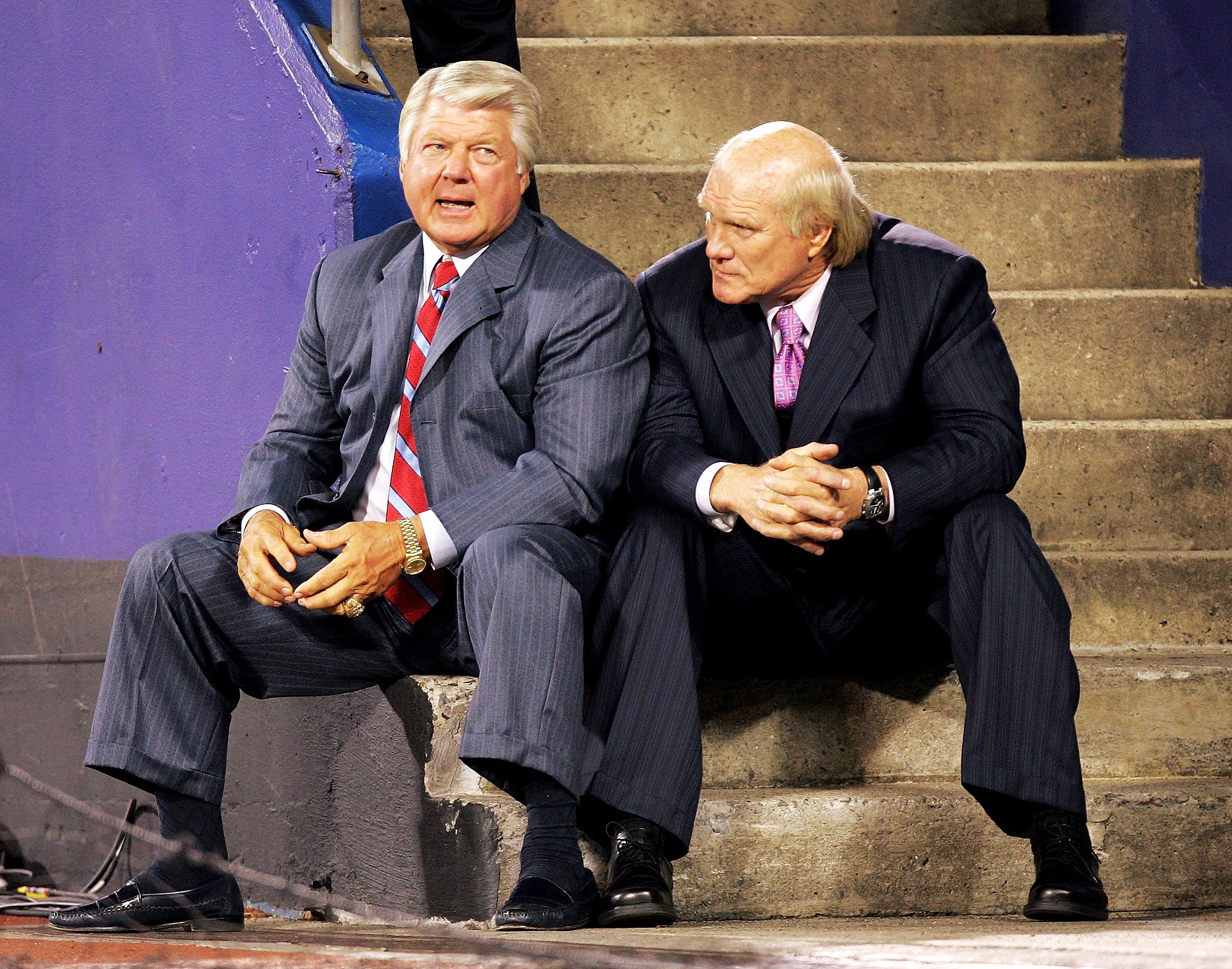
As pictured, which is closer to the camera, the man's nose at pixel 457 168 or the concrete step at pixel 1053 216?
the man's nose at pixel 457 168

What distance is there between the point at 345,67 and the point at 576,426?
36.6 inches

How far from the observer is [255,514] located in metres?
2.05

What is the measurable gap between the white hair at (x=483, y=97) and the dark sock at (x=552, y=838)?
95 cm

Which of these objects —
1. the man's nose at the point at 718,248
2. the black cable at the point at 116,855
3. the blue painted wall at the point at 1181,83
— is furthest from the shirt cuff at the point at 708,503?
the blue painted wall at the point at 1181,83

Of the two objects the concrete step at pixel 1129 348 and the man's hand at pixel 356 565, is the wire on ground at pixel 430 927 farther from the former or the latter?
the concrete step at pixel 1129 348

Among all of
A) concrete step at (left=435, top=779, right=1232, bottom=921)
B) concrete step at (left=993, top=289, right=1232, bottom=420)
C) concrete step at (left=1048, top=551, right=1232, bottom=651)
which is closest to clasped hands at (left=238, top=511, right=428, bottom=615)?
concrete step at (left=435, top=779, right=1232, bottom=921)

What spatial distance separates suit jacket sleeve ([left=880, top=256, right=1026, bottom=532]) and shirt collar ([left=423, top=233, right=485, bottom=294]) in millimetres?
241

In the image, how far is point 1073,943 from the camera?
146 cm

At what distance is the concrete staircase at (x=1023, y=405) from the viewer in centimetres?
205

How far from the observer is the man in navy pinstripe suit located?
6.04 feet

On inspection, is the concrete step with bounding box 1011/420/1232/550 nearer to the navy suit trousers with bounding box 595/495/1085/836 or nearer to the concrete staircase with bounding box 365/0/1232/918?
the concrete staircase with bounding box 365/0/1232/918

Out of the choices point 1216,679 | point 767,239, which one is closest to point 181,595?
point 767,239

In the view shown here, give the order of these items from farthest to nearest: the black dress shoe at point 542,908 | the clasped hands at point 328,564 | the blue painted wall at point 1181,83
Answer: the blue painted wall at point 1181,83
the clasped hands at point 328,564
the black dress shoe at point 542,908

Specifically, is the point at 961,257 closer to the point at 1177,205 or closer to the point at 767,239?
the point at 767,239
